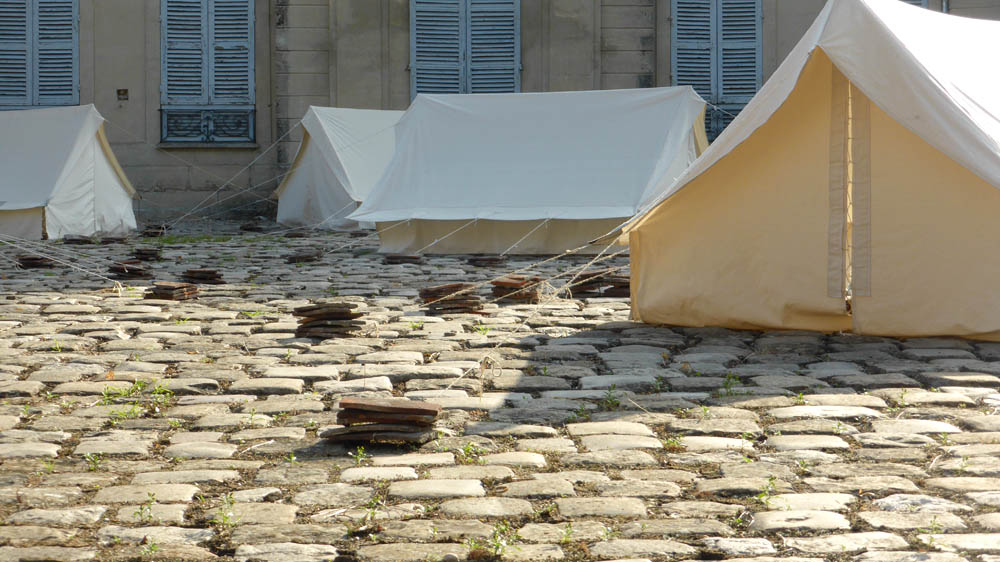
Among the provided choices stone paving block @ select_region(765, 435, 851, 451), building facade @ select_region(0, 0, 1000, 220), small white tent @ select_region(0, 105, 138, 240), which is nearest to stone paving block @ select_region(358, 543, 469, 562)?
stone paving block @ select_region(765, 435, 851, 451)

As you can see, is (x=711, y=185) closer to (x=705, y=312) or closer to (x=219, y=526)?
(x=705, y=312)

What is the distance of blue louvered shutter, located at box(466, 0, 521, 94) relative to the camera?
20094 millimetres

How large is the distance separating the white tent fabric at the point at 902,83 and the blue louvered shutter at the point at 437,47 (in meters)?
13.8

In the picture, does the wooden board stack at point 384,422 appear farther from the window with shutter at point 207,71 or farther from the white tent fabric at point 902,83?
the window with shutter at point 207,71

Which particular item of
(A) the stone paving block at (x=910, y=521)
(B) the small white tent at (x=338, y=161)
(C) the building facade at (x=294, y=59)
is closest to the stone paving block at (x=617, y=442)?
(A) the stone paving block at (x=910, y=521)

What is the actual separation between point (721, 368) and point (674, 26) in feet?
50.1

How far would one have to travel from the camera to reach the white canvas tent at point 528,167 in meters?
A: 11.9

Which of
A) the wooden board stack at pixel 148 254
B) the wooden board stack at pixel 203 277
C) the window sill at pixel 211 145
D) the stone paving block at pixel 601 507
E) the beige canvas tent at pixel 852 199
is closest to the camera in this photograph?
the stone paving block at pixel 601 507

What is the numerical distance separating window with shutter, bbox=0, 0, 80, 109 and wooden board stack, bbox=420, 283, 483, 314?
1347cm

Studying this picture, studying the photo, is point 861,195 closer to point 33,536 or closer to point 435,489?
point 435,489

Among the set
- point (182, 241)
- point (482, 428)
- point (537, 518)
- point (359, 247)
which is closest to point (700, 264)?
point (482, 428)

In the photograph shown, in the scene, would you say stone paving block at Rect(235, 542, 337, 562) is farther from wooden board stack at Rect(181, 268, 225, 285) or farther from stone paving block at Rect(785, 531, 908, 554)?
wooden board stack at Rect(181, 268, 225, 285)

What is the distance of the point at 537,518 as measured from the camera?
3221mm

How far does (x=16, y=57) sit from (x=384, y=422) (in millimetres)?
17817
